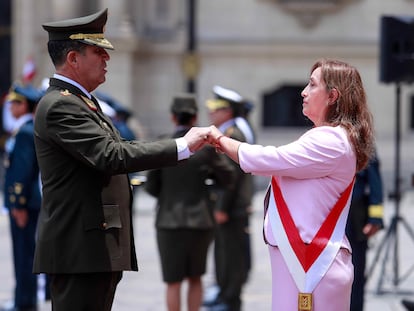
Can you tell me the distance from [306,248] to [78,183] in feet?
3.64

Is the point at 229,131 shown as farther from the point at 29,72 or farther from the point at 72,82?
the point at 29,72

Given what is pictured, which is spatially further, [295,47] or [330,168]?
[295,47]

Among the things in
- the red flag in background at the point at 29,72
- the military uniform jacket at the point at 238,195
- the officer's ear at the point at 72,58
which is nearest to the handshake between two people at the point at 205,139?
the officer's ear at the point at 72,58

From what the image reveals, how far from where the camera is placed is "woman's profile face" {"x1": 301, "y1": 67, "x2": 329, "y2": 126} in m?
4.63

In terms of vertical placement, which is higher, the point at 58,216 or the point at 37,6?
the point at 37,6

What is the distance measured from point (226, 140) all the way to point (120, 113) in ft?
35.8

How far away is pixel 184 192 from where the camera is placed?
776 cm

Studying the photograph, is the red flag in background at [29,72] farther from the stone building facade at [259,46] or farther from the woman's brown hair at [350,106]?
the woman's brown hair at [350,106]

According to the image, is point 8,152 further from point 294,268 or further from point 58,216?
point 294,268

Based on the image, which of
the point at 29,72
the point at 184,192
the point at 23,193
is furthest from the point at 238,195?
the point at 29,72

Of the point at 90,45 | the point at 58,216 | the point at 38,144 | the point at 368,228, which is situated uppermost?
the point at 90,45

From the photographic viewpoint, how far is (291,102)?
78.5 feet

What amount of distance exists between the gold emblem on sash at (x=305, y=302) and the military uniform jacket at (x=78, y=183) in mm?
879

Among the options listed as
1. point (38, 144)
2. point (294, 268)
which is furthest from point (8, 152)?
point (294, 268)
